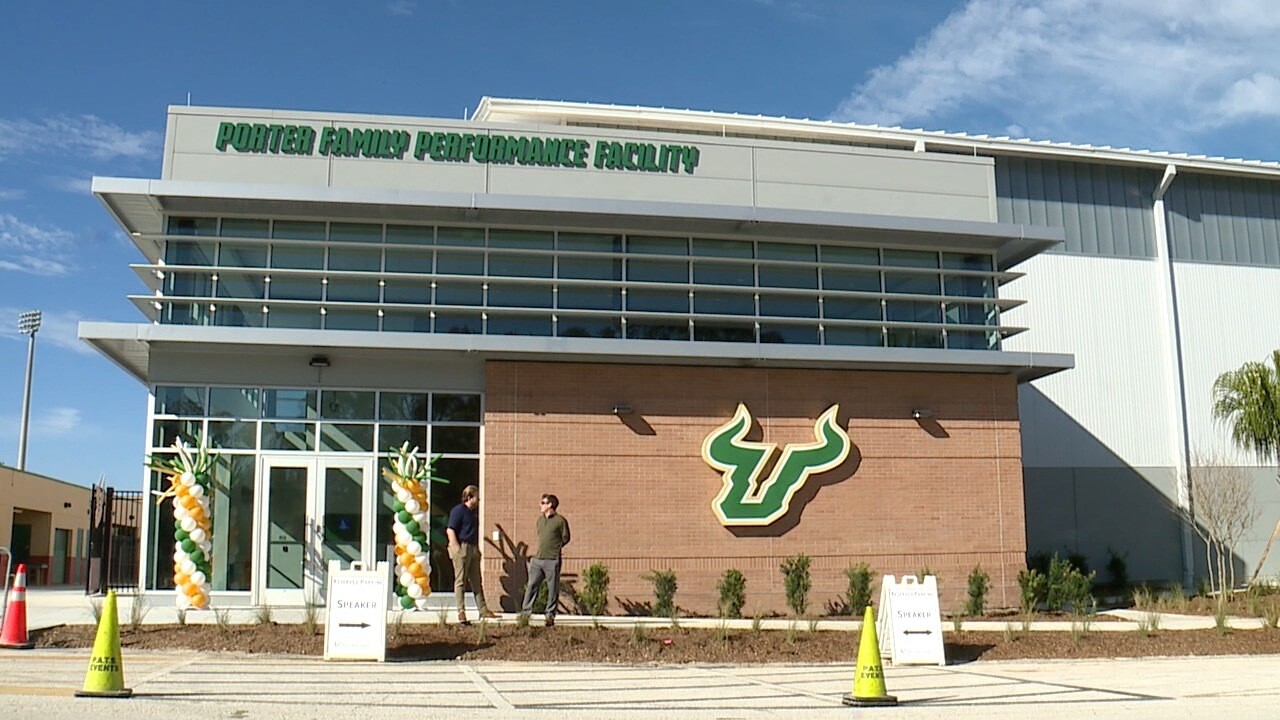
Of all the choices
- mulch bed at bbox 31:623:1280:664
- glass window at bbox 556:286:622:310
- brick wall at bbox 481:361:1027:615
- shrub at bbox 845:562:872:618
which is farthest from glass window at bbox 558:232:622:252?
mulch bed at bbox 31:623:1280:664

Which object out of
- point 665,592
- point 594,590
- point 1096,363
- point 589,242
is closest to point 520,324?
point 589,242

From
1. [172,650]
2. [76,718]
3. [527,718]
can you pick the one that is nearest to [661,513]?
[172,650]

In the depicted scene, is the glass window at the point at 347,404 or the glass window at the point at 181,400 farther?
the glass window at the point at 347,404

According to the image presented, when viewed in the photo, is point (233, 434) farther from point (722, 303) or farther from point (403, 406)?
point (722, 303)

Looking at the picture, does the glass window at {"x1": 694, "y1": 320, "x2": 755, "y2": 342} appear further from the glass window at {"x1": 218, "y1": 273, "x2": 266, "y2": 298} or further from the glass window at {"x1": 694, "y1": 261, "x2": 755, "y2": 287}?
the glass window at {"x1": 218, "y1": 273, "x2": 266, "y2": 298}

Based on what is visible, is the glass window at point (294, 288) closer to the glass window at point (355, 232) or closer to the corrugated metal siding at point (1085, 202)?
the glass window at point (355, 232)

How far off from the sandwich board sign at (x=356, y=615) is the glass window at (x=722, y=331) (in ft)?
26.5

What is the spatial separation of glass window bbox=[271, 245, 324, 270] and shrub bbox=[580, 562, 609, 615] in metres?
6.36

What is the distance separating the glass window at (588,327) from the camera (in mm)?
19594

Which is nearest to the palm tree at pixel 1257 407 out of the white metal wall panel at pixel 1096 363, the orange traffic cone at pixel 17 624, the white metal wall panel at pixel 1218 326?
the white metal wall panel at pixel 1096 363

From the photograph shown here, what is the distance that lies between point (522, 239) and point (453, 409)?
9.75 feet

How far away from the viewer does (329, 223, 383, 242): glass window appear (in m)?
19.4

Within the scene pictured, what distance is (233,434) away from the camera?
18656mm

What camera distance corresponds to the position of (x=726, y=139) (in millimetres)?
21031
